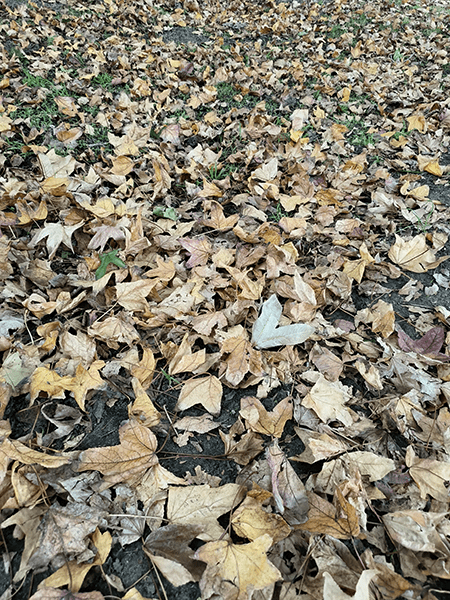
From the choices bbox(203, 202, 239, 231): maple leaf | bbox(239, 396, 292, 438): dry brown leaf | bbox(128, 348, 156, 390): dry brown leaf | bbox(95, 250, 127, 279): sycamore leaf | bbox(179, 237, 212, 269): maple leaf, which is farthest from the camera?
bbox(203, 202, 239, 231): maple leaf

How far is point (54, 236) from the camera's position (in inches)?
68.2

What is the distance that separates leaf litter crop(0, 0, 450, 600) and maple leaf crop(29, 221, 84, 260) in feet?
0.04

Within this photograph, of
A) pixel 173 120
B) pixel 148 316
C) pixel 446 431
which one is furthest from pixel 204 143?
pixel 446 431

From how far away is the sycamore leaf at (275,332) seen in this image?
56.2 inches

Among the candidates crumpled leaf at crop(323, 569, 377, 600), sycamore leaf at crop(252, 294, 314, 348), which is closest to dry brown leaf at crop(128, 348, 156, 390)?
sycamore leaf at crop(252, 294, 314, 348)

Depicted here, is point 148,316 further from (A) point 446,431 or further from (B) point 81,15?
(B) point 81,15

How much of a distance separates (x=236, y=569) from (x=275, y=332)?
77cm

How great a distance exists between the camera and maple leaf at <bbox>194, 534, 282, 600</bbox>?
2.85ft

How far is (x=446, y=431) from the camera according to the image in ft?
3.92

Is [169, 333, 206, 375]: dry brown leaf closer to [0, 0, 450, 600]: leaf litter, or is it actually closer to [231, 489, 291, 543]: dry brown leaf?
[0, 0, 450, 600]: leaf litter

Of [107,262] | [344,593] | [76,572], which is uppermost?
[107,262]

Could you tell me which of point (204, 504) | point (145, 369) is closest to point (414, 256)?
point (145, 369)

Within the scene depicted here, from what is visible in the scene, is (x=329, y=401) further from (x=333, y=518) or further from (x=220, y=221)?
(x=220, y=221)

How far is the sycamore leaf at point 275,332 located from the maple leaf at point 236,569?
672 mm
